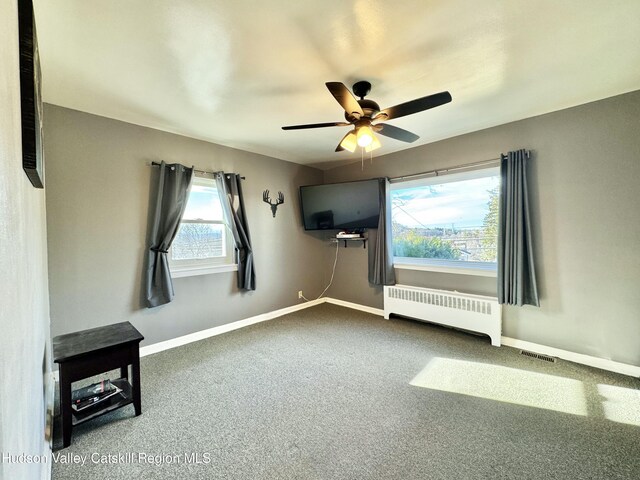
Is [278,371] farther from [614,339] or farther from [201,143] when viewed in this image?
[614,339]

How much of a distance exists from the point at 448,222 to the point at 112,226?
12.4 feet

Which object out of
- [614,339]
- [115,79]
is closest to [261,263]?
[115,79]

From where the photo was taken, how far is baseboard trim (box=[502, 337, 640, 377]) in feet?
7.72

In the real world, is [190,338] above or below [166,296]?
below

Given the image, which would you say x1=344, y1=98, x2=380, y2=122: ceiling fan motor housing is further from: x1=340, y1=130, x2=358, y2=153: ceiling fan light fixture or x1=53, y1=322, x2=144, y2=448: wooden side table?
x1=53, y1=322, x2=144, y2=448: wooden side table

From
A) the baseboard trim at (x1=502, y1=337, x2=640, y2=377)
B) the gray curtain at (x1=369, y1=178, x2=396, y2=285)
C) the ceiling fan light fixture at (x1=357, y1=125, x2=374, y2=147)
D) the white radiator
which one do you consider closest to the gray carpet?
the baseboard trim at (x1=502, y1=337, x2=640, y2=377)

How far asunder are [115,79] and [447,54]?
238 cm

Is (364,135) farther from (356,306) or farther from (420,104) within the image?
(356,306)

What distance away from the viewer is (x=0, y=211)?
1.79 ft

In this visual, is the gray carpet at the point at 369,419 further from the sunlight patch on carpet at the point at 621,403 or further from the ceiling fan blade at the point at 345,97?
the ceiling fan blade at the point at 345,97

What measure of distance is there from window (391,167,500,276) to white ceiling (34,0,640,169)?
0.90 meters

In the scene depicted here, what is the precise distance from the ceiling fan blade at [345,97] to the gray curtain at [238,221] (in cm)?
199

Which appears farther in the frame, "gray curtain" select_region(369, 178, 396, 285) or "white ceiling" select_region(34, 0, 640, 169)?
"gray curtain" select_region(369, 178, 396, 285)

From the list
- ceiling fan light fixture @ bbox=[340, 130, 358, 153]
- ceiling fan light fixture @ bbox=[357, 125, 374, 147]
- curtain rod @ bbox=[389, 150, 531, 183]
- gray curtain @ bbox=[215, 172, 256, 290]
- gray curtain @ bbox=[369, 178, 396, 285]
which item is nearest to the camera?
ceiling fan light fixture @ bbox=[357, 125, 374, 147]
